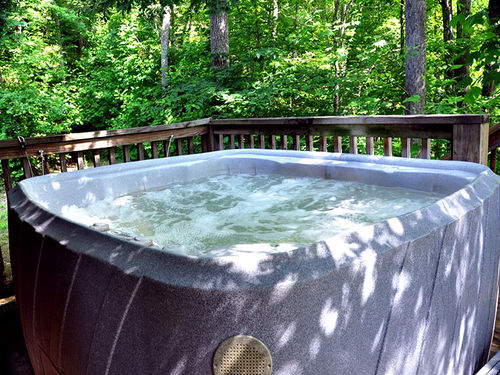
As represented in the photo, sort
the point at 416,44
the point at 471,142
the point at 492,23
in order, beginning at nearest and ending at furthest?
the point at 471,142 < the point at 492,23 < the point at 416,44

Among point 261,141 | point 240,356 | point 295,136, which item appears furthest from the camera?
point 261,141

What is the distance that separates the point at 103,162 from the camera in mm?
9570

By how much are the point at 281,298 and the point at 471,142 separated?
72.8 inches

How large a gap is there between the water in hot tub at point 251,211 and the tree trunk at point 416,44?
8.68ft

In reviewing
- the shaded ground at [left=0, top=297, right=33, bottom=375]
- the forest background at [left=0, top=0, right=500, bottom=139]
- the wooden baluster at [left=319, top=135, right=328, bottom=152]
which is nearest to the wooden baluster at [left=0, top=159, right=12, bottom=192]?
the shaded ground at [left=0, top=297, right=33, bottom=375]

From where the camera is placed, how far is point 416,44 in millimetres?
4883

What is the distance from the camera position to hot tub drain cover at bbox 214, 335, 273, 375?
3.24 ft

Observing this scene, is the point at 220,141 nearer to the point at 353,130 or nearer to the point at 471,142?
the point at 353,130

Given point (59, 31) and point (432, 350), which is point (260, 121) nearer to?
point (432, 350)

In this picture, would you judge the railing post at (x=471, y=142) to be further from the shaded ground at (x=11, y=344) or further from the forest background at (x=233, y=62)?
the shaded ground at (x=11, y=344)

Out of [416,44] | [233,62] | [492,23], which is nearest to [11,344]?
[492,23]

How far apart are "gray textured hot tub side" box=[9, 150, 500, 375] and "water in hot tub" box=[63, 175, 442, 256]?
0.68 meters

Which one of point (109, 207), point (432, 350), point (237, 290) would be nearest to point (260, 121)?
point (109, 207)

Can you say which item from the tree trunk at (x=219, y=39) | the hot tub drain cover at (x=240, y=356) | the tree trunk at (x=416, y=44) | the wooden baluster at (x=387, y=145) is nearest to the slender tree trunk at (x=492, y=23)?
the wooden baluster at (x=387, y=145)
